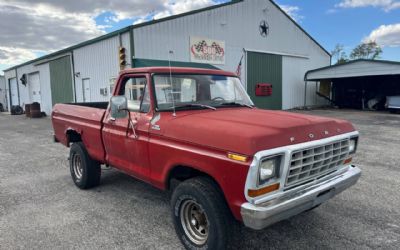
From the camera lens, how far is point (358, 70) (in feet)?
68.0

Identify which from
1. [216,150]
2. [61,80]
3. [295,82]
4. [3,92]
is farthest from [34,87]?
[216,150]

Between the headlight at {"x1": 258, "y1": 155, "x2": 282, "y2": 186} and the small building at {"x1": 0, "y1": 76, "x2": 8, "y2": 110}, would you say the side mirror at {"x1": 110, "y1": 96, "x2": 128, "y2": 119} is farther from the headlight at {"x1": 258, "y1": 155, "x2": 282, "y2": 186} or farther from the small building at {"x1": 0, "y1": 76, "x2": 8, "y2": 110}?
the small building at {"x1": 0, "y1": 76, "x2": 8, "y2": 110}

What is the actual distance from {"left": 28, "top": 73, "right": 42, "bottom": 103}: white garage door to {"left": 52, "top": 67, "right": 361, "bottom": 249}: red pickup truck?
2359 cm

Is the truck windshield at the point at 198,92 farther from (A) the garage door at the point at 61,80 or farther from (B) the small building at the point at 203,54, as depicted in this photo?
(A) the garage door at the point at 61,80

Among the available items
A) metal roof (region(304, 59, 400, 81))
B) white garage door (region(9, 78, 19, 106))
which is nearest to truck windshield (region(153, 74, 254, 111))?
metal roof (region(304, 59, 400, 81))

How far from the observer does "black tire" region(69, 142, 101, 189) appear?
5227 millimetres

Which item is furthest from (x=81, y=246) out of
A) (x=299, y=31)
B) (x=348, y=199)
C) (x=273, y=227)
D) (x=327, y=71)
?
(x=299, y=31)

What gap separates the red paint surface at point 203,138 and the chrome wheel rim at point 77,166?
3.06ft

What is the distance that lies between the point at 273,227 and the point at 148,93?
2353 millimetres

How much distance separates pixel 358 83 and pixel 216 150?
26543 mm

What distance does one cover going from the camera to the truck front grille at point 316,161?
2834mm

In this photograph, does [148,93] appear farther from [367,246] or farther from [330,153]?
[367,246]

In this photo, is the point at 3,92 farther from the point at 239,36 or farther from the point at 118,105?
the point at 118,105

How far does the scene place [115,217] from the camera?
421 centimetres
